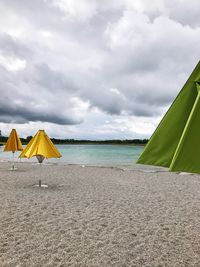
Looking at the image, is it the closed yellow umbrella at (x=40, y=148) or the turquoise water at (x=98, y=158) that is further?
the turquoise water at (x=98, y=158)

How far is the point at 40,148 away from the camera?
1161 cm

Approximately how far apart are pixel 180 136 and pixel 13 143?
60.7ft

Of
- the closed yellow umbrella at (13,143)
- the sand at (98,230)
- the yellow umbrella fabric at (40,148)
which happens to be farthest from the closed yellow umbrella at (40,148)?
the closed yellow umbrella at (13,143)

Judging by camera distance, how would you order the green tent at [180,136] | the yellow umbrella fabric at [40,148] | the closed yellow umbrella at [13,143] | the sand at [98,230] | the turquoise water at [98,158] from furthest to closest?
1. the turquoise water at [98,158]
2. the closed yellow umbrella at [13,143]
3. the yellow umbrella fabric at [40,148]
4. the sand at [98,230]
5. the green tent at [180,136]

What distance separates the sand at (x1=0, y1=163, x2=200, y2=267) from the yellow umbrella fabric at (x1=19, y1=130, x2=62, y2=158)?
169 cm

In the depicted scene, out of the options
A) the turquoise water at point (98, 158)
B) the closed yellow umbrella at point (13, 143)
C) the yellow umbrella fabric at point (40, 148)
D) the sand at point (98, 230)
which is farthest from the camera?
the turquoise water at point (98, 158)

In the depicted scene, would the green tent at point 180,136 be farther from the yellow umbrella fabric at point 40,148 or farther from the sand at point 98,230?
the yellow umbrella fabric at point 40,148

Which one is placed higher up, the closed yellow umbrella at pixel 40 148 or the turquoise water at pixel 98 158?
the closed yellow umbrella at pixel 40 148

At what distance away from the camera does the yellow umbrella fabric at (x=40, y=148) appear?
11555 millimetres

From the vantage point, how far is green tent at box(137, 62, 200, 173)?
245 centimetres

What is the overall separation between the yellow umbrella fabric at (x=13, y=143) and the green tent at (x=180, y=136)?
59.2 ft

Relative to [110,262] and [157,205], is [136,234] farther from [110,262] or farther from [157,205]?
[157,205]

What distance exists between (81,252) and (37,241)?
1.12 m

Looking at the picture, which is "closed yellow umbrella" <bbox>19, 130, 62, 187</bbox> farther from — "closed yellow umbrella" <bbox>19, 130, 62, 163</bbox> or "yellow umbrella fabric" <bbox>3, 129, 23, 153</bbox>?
"yellow umbrella fabric" <bbox>3, 129, 23, 153</bbox>
